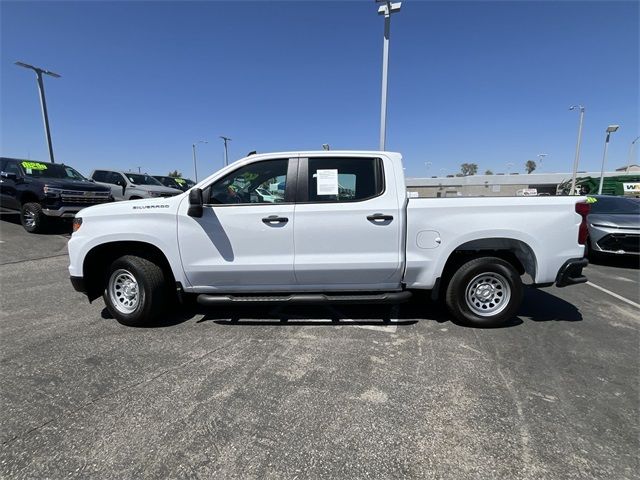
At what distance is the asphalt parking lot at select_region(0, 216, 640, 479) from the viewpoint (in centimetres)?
215

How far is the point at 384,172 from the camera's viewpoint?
3.98 meters

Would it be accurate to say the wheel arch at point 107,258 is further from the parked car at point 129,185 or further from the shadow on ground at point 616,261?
the parked car at point 129,185

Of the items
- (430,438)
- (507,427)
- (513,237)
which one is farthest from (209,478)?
(513,237)

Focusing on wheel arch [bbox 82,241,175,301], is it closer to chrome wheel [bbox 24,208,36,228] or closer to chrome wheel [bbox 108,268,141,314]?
chrome wheel [bbox 108,268,141,314]

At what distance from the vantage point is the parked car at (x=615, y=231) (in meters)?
7.65

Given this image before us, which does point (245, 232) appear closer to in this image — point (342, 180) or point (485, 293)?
point (342, 180)

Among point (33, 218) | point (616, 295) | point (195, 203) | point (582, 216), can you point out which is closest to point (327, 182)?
point (195, 203)

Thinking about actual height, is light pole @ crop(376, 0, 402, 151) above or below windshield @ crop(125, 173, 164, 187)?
above

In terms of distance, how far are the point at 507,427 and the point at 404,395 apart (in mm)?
726

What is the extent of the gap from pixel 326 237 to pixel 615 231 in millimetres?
7462

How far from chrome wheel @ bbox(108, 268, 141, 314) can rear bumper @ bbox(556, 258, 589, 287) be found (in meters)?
4.78

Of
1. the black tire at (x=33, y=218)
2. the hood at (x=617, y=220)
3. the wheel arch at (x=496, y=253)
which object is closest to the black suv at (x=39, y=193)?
the black tire at (x=33, y=218)

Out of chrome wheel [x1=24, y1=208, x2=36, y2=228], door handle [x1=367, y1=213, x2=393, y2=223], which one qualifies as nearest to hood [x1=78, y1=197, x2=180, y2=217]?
door handle [x1=367, y1=213, x2=393, y2=223]

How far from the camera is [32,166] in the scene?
10.6m
